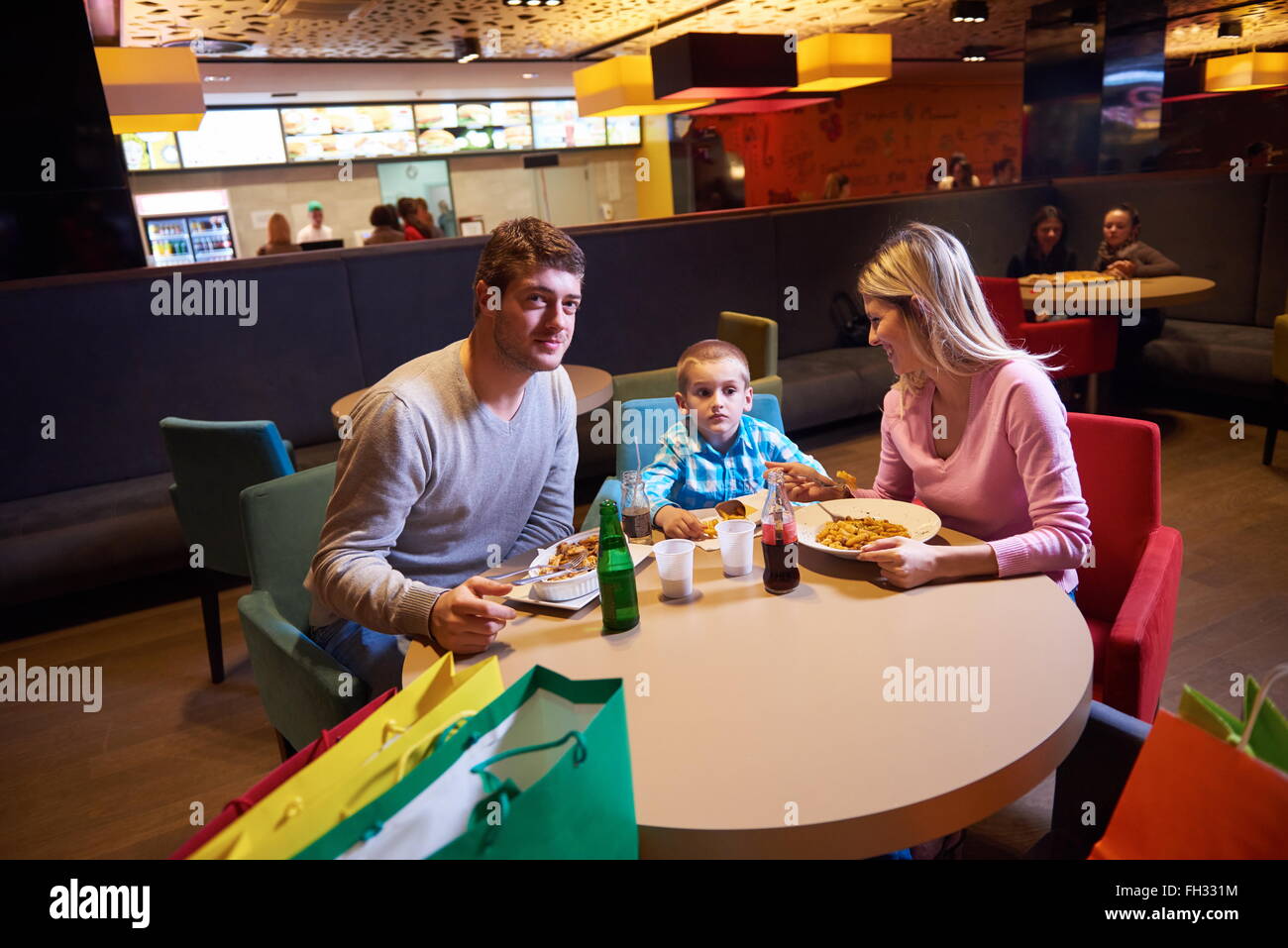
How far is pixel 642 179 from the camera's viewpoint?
12.3m

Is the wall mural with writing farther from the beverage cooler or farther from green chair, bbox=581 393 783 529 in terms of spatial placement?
green chair, bbox=581 393 783 529

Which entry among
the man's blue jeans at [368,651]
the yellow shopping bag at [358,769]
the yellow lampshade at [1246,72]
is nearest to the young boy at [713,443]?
the man's blue jeans at [368,651]

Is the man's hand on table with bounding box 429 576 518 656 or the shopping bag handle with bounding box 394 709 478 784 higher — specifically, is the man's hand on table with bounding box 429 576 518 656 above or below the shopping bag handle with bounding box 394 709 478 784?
below

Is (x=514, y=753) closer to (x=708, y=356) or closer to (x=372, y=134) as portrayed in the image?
(x=708, y=356)

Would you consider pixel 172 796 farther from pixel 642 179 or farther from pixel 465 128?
pixel 642 179

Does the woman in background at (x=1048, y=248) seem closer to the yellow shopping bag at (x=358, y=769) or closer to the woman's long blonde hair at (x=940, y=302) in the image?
the woman's long blonde hair at (x=940, y=302)

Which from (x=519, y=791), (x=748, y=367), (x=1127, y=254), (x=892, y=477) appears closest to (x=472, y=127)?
(x=1127, y=254)

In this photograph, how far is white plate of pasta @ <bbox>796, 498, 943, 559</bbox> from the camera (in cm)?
162

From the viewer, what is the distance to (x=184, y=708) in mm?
2930

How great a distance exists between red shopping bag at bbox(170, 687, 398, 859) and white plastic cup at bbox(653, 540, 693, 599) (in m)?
0.60

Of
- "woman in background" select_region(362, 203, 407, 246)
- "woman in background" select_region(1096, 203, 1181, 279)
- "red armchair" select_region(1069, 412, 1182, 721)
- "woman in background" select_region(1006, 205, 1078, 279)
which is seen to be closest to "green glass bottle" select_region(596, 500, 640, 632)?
"red armchair" select_region(1069, 412, 1182, 721)

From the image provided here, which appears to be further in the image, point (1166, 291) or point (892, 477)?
point (1166, 291)

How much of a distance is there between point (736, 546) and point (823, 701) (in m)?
0.46

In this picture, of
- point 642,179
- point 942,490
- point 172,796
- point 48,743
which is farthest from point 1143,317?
point 642,179
